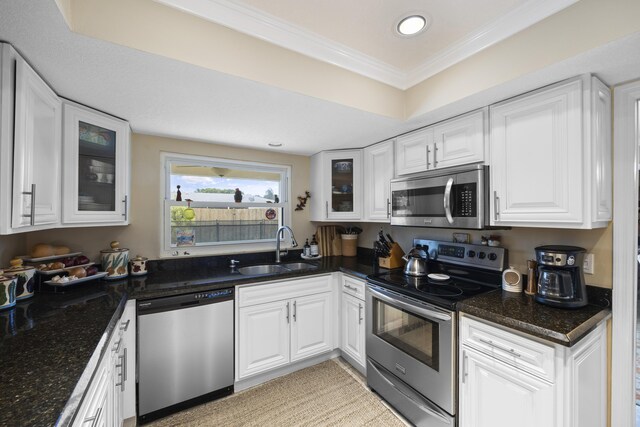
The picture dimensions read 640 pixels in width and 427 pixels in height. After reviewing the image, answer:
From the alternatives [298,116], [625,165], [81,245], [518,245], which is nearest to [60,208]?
[81,245]

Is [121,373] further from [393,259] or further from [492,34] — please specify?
[492,34]

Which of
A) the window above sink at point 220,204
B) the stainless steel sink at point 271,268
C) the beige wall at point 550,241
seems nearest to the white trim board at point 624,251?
the beige wall at point 550,241

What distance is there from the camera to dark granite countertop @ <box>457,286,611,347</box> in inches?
47.5

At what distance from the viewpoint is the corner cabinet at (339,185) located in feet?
9.45

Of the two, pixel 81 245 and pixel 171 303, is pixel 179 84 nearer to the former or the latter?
pixel 171 303

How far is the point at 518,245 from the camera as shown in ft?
6.25

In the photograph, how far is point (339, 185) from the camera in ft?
9.73

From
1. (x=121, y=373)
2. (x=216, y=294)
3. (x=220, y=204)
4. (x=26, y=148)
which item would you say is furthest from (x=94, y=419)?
(x=220, y=204)

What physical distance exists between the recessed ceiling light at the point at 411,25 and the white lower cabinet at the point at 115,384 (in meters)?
2.03

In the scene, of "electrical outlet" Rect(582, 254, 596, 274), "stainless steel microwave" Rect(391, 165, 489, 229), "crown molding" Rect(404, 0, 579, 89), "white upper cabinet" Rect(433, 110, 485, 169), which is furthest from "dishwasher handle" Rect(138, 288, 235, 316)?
"electrical outlet" Rect(582, 254, 596, 274)

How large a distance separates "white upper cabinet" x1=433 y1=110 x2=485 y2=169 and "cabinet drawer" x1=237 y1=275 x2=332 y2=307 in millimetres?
1377

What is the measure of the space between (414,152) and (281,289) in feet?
5.17

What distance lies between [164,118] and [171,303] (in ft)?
4.32

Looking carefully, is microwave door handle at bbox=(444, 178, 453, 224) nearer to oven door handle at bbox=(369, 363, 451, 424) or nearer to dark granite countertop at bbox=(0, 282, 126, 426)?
oven door handle at bbox=(369, 363, 451, 424)
